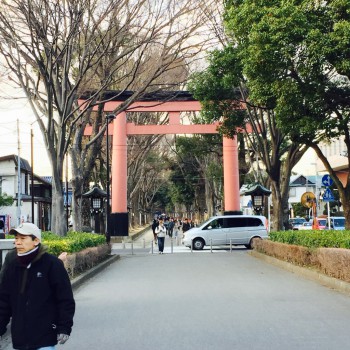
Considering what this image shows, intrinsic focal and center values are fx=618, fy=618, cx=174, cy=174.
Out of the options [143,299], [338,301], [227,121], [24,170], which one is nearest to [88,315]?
[143,299]

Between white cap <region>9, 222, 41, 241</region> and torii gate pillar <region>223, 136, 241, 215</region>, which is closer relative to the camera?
white cap <region>9, 222, 41, 241</region>

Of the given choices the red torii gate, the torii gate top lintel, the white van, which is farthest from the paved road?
the red torii gate

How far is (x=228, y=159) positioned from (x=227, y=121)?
12.6m

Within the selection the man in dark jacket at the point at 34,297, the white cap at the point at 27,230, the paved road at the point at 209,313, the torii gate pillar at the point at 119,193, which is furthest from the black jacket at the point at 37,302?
the torii gate pillar at the point at 119,193

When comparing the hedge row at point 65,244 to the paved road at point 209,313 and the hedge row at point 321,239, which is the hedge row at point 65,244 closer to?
the paved road at point 209,313

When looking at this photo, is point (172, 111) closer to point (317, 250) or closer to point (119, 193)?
point (119, 193)

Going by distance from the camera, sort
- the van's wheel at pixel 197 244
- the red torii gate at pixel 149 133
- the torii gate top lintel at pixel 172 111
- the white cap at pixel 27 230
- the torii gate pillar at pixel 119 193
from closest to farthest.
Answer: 1. the white cap at pixel 27 230
2. the van's wheel at pixel 197 244
3. the torii gate top lintel at pixel 172 111
4. the red torii gate at pixel 149 133
5. the torii gate pillar at pixel 119 193

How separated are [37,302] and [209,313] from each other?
555cm

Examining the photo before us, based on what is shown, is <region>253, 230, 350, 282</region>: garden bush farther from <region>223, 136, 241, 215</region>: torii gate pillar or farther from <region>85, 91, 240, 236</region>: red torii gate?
<region>223, 136, 241, 215</region>: torii gate pillar

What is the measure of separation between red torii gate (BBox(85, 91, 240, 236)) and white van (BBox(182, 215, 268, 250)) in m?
5.23

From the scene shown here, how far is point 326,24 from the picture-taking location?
15219 mm

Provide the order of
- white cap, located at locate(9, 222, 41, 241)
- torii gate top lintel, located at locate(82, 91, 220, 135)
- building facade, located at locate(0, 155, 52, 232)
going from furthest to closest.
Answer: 1. building facade, located at locate(0, 155, 52, 232)
2. torii gate top lintel, located at locate(82, 91, 220, 135)
3. white cap, located at locate(9, 222, 41, 241)

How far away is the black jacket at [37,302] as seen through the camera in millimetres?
4262

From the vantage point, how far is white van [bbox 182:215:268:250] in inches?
1199
